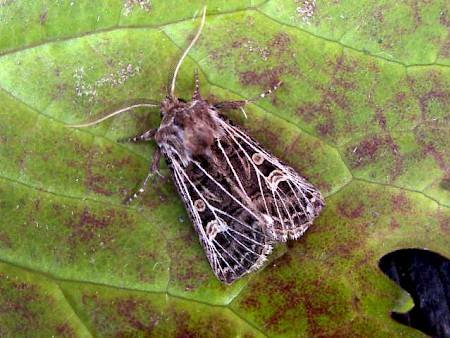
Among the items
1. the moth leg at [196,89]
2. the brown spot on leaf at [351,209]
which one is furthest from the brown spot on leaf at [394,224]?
the moth leg at [196,89]

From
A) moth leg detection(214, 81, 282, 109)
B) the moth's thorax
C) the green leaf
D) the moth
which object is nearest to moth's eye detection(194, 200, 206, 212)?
the moth

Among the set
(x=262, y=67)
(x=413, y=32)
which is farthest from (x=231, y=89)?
(x=413, y=32)

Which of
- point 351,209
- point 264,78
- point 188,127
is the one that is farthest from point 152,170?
point 351,209

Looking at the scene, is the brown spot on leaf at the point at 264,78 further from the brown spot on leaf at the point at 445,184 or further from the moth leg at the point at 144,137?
the brown spot on leaf at the point at 445,184

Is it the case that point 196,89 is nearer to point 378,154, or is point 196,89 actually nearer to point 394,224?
point 378,154

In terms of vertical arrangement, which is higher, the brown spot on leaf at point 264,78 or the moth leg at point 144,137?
the brown spot on leaf at point 264,78

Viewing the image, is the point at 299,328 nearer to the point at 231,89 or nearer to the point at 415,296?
the point at 415,296
